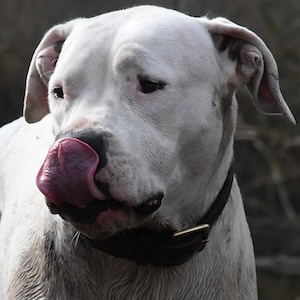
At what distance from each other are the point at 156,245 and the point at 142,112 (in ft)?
1.80

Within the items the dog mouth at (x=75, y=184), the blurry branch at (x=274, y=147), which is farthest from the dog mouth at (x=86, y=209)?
the blurry branch at (x=274, y=147)

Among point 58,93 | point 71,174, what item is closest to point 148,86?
point 58,93

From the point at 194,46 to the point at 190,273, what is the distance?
2.82 ft

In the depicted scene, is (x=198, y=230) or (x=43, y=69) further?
(x=43, y=69)

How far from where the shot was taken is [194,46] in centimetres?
368

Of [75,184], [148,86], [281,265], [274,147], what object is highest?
[148,86]

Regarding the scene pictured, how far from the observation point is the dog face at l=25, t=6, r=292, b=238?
10.6ft

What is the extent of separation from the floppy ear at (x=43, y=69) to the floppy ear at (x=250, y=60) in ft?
1.82

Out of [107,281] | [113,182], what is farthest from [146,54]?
[107,281]

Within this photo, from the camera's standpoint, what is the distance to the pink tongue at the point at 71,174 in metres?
3.21

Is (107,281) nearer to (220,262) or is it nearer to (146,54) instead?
(220,262)

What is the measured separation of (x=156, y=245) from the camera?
3689mm

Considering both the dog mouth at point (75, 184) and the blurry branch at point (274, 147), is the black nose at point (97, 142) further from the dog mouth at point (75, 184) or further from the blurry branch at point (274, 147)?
the blurry branch at point (274, 147)

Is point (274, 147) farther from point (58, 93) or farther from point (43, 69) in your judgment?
point (58, 93)
